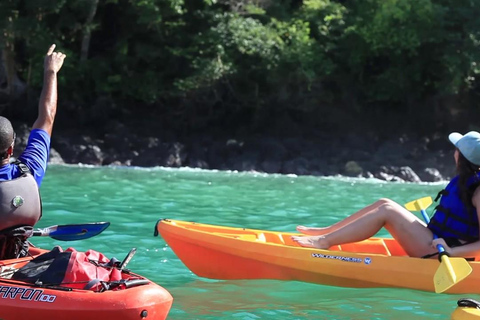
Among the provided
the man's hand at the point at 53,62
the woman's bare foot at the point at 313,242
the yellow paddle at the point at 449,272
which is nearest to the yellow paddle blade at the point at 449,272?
the yellow paddle at the point at 449,272

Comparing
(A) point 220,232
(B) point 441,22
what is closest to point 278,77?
(B) point 441,22

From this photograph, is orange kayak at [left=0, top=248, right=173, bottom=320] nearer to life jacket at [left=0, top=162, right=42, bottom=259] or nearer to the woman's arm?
life jacket at [left=0, top=162, right=42, bottom=259]

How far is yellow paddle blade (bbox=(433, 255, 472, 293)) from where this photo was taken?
4.03 meters

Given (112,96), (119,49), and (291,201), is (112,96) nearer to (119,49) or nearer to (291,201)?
(119,49)

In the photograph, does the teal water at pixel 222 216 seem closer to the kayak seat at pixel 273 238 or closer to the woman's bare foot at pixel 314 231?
the woman's bare foot at pixel 314 231

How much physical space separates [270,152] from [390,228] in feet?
41.9

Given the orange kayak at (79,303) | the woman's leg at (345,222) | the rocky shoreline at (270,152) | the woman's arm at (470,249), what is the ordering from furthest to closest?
the rocky shoreline at (270,152), the woman's leg at (345,222), the woman's arm at (470,249), the orange kayak at (79,303)

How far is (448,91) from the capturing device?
1752 centimetres

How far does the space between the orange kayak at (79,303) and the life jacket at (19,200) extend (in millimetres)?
282

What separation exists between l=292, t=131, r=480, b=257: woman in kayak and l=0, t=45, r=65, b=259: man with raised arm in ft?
6.68

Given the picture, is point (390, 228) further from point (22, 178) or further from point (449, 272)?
point (22, 178)

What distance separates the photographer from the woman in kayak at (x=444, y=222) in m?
4.40

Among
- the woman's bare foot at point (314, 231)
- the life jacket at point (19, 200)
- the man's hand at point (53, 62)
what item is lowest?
the woman's bare foot at point (314, 231)

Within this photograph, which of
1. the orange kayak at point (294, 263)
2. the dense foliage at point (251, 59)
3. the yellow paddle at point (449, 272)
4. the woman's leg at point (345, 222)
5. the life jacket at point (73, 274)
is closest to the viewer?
the life jacket at point (73, 274)
